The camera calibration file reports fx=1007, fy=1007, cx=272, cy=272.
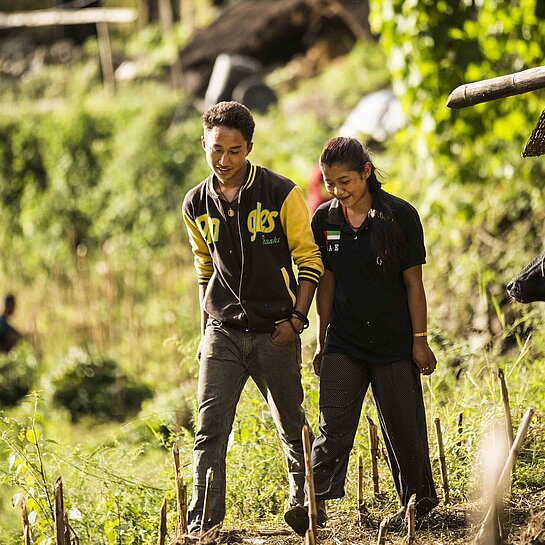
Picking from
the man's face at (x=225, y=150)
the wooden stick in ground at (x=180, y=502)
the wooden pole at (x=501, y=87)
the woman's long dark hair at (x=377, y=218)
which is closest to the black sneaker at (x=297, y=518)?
the wooden stick in ground at (x=180, y=502)

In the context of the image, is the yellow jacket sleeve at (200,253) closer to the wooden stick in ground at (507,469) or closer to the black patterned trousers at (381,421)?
the black patterned trousers at (381,421)

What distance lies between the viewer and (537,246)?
23.6 ft

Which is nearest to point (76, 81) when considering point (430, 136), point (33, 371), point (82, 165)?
point (82, 165)

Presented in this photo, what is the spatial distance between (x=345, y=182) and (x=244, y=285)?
556 millimetres

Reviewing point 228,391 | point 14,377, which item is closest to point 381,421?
point 228,391

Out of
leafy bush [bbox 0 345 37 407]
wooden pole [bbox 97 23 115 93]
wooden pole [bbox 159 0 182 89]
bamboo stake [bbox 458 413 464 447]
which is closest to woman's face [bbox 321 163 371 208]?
bamboo stake [bbox 458 413 464 447]

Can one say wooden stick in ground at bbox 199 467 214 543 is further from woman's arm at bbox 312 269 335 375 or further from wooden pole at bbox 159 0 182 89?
wooden pole at bbox 159 0 182 89

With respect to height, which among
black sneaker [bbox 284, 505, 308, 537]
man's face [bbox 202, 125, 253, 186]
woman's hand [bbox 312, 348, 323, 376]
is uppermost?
man's face [bbox 202, 125, 253, 186]

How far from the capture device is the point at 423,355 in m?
3.80

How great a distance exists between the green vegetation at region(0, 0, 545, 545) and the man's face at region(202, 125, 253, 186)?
1.14 metres

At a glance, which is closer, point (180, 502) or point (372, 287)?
point (180, 502)

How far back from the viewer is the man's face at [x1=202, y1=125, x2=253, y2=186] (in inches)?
149

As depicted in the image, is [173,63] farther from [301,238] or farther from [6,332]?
[301,238]

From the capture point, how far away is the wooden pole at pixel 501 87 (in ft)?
11.1
